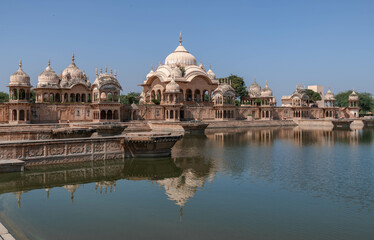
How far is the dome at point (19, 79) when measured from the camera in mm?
29500

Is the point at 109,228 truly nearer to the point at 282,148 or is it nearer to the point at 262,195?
the point at 262,195

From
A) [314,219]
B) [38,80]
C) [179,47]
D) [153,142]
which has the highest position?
[179,47]

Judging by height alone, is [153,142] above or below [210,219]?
above

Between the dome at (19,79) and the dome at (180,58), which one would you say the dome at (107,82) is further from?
the dome at (180,58)

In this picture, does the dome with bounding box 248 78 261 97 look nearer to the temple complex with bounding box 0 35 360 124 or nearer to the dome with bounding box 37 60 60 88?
the temple complex with bounding box 0 35 360 124

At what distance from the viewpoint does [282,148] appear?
66.4 feet

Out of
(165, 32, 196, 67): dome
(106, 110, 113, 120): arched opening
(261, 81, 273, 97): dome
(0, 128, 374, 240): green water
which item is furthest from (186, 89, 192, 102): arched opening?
(0, 128, 374, 240): green water

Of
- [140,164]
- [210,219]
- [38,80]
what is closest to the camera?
[210,219]

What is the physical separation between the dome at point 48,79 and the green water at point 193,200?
2472 centimetres

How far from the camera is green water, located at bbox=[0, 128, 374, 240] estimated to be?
7.49m

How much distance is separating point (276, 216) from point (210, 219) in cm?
152

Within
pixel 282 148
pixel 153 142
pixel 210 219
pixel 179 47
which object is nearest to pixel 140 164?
pixel 153 142

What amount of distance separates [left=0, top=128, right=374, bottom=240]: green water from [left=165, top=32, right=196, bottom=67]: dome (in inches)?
1270

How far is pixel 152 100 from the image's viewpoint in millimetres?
40375
